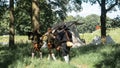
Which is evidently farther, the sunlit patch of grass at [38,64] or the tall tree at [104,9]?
the tall tree at [104,9]

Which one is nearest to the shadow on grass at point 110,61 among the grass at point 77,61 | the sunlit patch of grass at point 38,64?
the grass at point 77,61

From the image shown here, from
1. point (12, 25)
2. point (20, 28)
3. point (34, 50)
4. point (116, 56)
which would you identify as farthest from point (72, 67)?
point (20, 28)

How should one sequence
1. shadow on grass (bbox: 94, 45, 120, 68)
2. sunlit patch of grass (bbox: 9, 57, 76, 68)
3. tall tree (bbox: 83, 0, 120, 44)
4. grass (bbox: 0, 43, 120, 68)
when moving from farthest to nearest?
tall tree (bbox: 83, 0, 120, 44) → shadow on grass (bbox: 94, 45, 120, 68) → grass (bbox: 0, 43, 120, 68) → sunlit patch of grass (bbox: 9, 57, 76, 68)

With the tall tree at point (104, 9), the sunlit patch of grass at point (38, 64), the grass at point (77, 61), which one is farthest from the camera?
the tall tree at point (104, 9)

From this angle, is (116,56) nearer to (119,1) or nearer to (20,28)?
(119,1)

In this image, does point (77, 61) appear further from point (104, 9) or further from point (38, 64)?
point (104, 9)

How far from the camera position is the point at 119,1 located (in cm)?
3316

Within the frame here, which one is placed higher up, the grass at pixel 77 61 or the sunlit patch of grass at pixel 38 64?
the sunlit patch of grass at pixel 38 64

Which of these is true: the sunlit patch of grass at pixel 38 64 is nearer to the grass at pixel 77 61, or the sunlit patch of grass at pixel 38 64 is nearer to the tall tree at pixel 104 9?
the grass at pixel 77 61

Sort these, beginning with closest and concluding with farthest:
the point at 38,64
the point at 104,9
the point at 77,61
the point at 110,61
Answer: the point at 38,64 < the point at 110,61 < the point at 77,61 < the point at 104,9

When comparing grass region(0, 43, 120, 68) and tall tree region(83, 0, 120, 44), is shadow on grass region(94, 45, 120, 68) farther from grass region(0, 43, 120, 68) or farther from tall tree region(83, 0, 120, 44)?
tall tree region(83, 0, 120, 44)

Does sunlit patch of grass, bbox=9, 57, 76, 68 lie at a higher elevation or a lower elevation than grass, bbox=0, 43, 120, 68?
higher

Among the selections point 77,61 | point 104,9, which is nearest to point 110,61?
point 77,61

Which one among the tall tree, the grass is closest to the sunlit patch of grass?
the grass
